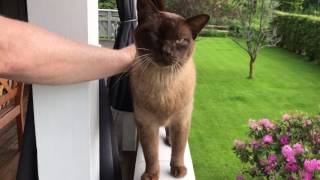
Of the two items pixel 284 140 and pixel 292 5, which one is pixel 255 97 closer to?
pixel 284 140

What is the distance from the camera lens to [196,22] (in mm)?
1342

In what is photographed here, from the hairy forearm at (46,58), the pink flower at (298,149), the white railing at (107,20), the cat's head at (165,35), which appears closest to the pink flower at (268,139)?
the pink flower at (298,149)

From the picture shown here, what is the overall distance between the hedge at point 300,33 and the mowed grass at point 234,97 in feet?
1.05

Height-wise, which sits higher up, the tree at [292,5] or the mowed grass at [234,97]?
the tree at [292,5]

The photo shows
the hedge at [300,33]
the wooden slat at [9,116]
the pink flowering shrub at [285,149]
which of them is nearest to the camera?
the pink flowering shrub at [285,149]

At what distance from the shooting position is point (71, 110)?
4.13 feet

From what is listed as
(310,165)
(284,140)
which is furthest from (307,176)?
(284,140)

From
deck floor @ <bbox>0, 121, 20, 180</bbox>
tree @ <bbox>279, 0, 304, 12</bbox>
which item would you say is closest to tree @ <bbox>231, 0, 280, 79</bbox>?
deck floor @ <bbox>0, 121, 20, 180</bbox>

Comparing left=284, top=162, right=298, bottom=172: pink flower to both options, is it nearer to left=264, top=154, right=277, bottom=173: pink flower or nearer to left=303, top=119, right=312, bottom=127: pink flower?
left=264, top=154, right=277, bottom=173: pink flower

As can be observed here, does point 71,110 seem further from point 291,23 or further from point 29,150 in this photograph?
point 291,23

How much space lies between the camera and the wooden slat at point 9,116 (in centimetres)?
278

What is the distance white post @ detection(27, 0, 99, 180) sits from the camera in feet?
3.91

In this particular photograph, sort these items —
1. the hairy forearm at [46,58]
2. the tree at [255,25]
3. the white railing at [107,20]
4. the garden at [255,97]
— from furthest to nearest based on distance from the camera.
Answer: the white railing at [107,20]
the tree at [255,25]
the garden at [255,97]
the hairy forearm at [46,58]

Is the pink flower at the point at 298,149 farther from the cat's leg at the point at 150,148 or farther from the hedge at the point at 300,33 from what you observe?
the hedge at the point at 300,33
